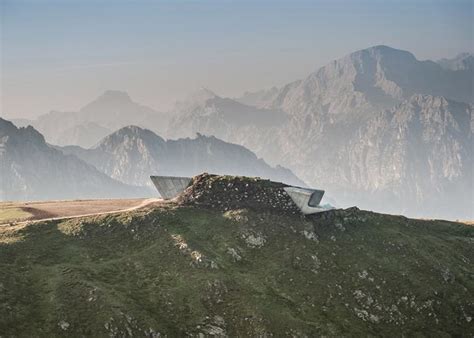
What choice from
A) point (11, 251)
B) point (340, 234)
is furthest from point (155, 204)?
point (340, 234)

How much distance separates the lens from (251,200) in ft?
235

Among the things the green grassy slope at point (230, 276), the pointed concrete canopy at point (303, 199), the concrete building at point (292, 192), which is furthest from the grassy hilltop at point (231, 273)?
the concrete building at point (292, 192)

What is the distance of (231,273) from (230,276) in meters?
0.95

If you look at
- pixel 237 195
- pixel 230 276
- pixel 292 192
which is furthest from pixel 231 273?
pixel 292 192

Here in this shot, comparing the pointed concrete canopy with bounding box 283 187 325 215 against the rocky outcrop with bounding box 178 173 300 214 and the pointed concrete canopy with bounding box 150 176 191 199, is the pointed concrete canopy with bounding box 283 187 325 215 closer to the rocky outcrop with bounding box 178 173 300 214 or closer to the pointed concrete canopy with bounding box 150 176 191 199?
the rocky outcrop with bounding box 178 173 300 214

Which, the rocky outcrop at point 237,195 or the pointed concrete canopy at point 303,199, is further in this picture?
the pointed concrete canopy at point 303,199

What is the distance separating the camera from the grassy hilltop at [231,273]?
4706cm

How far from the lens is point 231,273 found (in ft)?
186

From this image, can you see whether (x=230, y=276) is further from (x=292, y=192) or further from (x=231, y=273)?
(x=292, y=192)

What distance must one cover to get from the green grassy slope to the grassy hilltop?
0.45 ft

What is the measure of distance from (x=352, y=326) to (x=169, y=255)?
21.8 metres

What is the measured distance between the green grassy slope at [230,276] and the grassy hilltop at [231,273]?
0.45 feet

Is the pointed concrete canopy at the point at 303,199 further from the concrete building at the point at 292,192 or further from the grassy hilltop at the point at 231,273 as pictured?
the grassy hilltop at the point at 231,273

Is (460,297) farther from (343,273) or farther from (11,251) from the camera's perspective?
(11,251)
